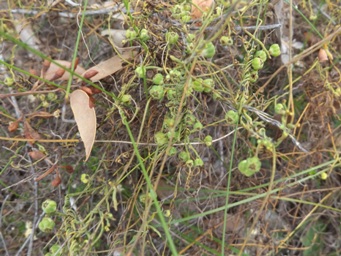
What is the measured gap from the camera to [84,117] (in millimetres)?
1042

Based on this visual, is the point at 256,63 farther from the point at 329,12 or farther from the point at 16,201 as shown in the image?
the point at 16,201

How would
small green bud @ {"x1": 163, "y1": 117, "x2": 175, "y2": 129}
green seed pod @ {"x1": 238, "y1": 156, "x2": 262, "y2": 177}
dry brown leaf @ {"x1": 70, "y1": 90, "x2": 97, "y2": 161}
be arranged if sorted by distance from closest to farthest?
1. green seed pod @ {"x1": 238, "y1": 156, "x2": 262, "y2": 177}
2. small green bud @ {"x1": 163, "y1": 117, "x2": 175, "y2": 129}
3. dry brown leaf @ {"x1": 70, "y1": 90, "x2": 97, "y2": 161}

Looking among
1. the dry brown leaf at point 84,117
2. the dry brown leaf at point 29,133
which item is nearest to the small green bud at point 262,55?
the dry brown leaf at point 84,117

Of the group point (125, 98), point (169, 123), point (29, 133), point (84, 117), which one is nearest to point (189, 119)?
point (169, 123)

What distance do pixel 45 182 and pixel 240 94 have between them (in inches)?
24.4

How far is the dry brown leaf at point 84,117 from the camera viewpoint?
103 cm

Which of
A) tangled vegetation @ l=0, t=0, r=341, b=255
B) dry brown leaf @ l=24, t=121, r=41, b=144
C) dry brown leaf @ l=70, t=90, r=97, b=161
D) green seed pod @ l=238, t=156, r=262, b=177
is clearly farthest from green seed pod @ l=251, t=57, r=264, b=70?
dry brown leaf @ l=24, t=121, r=41, b=144

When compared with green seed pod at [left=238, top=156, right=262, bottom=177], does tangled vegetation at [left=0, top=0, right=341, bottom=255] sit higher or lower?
lower

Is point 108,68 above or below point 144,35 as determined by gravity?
below

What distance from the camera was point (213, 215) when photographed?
1252mm

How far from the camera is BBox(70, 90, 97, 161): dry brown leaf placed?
3.38 feet

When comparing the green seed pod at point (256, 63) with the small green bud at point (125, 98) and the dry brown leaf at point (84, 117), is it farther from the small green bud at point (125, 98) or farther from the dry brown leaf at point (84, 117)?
the dry brown leaf at point (84, 117)

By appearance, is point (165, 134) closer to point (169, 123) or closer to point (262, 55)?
point (169, 123)

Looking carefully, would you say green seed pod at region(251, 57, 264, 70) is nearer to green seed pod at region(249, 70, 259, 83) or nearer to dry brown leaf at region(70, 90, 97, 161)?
green seed pod at region(249, 70, 259, 83)
